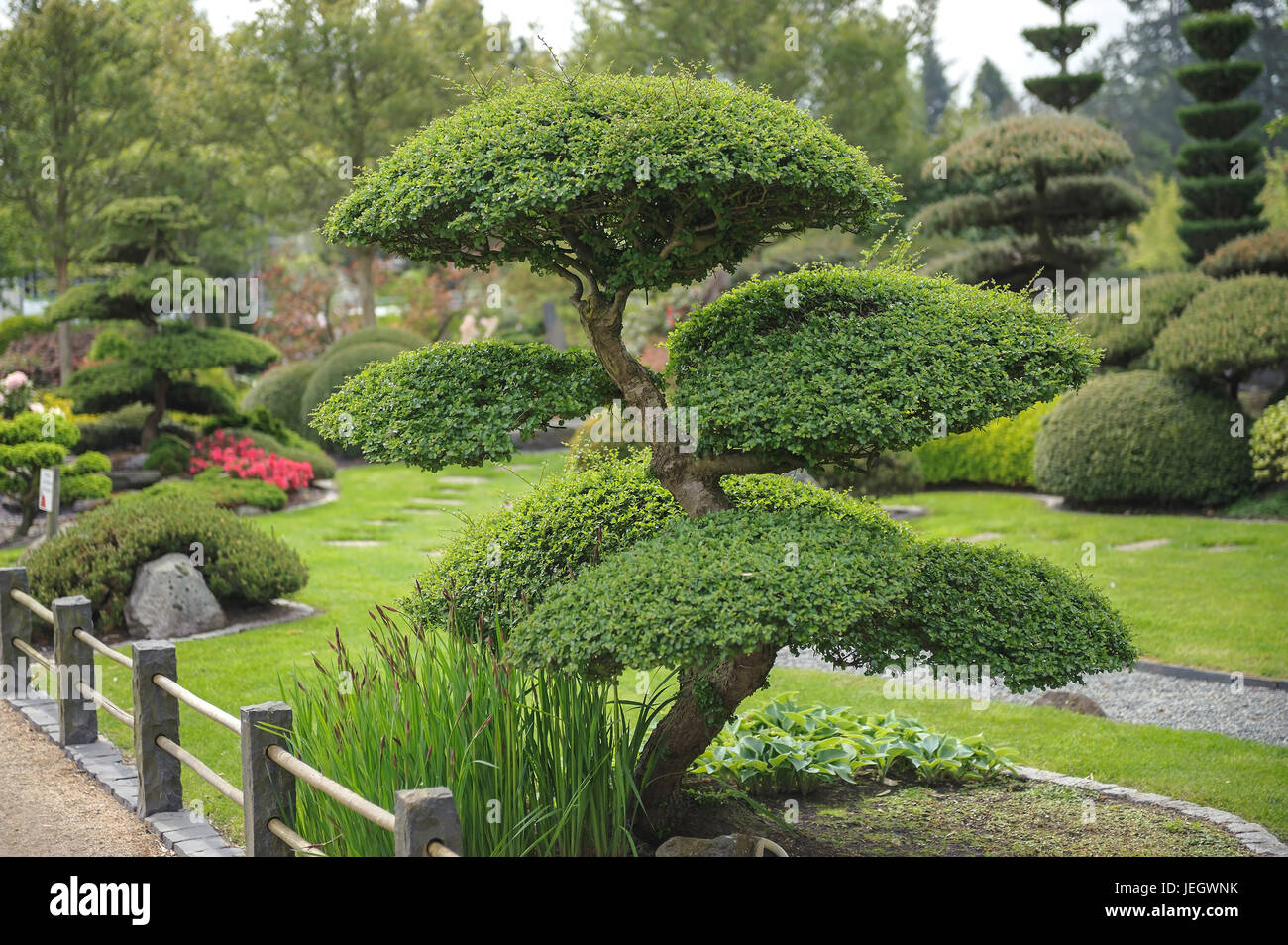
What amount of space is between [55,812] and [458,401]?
2.94 m

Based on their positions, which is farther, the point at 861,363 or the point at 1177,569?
the point at 1177,569

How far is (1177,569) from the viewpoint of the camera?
995cm

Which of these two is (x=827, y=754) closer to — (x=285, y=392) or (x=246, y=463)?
(x=246, y=463)

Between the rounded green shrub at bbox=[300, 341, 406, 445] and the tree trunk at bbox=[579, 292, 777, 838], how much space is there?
14.2 m

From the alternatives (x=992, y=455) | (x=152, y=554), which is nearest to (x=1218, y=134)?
(x=992, y=455)

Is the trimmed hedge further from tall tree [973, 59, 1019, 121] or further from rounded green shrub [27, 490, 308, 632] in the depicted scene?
tall tree [973, 59, 1019, 121]

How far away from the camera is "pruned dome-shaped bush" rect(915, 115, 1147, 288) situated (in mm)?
15945

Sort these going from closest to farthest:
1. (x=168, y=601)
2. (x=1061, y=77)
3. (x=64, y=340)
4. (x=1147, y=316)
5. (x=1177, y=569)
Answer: (x=168, y=601), (x=1177, y=569), (x=1147, y=316), (x=1061, y=77), (x=64, y=340)

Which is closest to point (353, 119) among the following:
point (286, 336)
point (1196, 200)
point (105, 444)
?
point (286, 336)

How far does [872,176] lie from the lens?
4.18 metres

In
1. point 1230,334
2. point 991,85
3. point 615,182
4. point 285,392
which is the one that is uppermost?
point 991,85

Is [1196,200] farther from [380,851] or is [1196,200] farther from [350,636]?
[380,851]

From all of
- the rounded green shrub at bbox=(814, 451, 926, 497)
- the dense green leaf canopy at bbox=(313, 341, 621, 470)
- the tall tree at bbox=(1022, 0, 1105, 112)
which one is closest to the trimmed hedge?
the rounded green shrub at bbox=(814, 451, 926, 497)

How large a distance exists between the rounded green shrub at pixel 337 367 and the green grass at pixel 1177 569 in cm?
891
